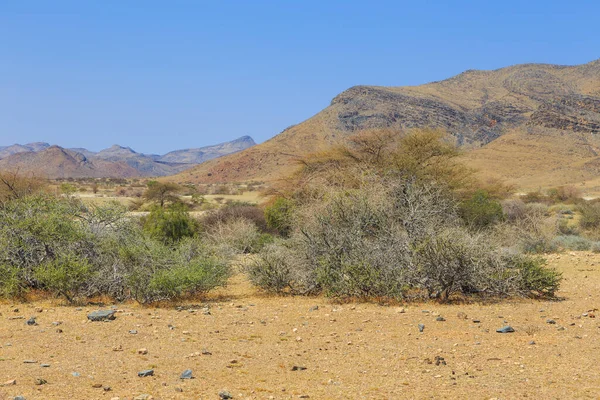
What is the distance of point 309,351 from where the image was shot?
739cm

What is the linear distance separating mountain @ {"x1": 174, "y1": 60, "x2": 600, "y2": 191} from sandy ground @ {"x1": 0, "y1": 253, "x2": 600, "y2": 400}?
68655 mm

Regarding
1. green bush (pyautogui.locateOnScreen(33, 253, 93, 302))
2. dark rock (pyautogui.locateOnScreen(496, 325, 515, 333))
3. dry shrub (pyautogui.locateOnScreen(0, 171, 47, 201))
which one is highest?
dry shrub (pyautogui.locateOnScreen(0, 171, 47, 201))

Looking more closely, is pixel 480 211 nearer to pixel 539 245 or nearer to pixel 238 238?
pixel 539 245

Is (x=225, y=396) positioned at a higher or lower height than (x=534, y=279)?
higher

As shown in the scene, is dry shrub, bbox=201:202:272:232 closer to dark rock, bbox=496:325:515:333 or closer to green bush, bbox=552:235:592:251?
green bush, bbox=552:235:592:251

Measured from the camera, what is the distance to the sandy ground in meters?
5.82

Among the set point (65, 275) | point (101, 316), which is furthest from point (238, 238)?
point (101, 316)

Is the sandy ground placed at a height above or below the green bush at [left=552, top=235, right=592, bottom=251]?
above

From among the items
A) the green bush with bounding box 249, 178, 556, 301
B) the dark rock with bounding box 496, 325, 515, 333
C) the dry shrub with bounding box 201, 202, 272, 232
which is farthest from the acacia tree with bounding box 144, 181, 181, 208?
→ the dark rock with bounding box 496, 325, 515, 333

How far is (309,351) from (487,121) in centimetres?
10720

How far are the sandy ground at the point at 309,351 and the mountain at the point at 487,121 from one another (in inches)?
2703

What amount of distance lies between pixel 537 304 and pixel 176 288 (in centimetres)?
670

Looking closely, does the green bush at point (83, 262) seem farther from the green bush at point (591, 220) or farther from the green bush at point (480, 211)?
the green bush at point (591, 220)

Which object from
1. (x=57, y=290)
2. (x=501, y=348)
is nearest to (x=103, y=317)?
(x=57, y=290)
